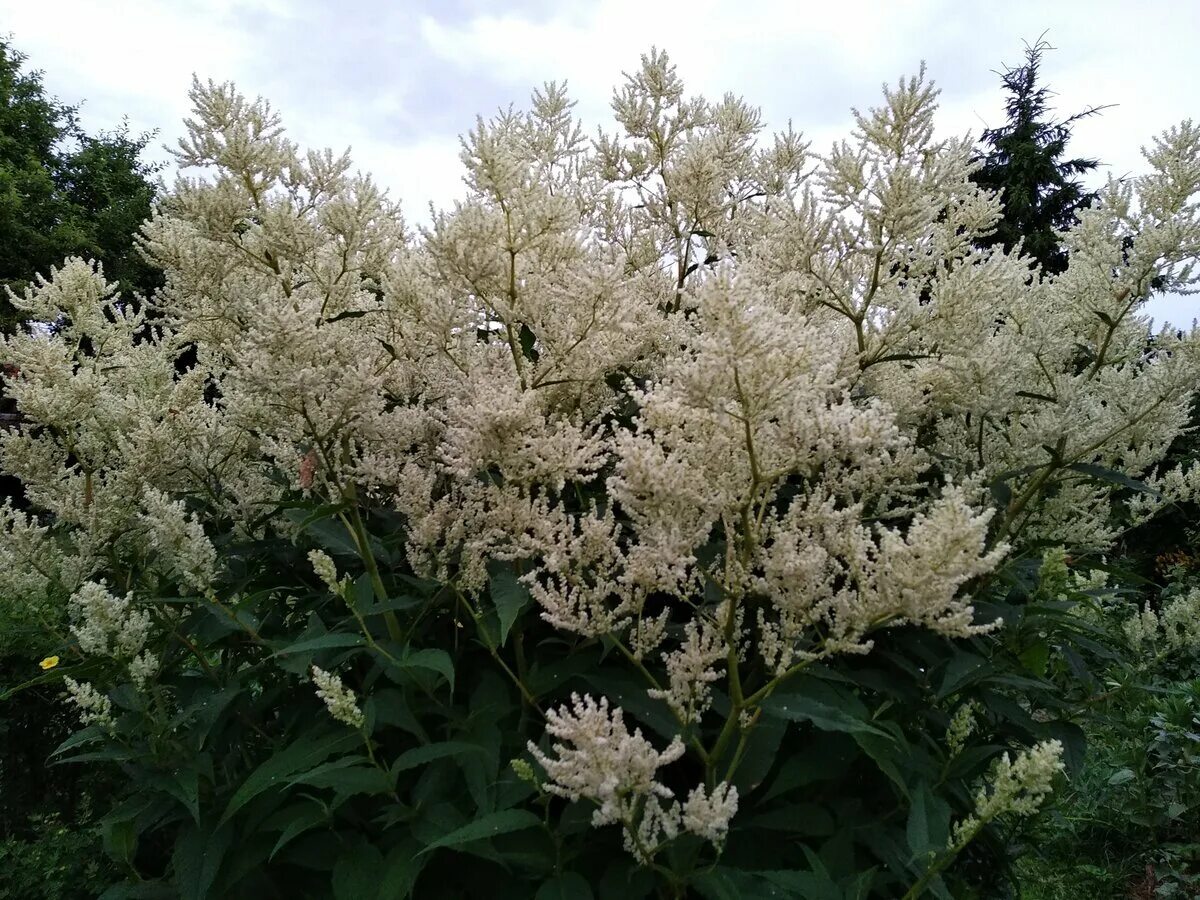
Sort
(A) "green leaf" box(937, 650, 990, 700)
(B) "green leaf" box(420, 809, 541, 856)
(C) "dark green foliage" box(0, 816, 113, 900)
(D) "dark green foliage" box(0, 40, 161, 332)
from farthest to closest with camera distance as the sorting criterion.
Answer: (D) "dark green foliage" box(0, 40, 161, 332), (C) "dark green foliage" box(0, 816, 113, 900), (A) "green leaf" box(937, 650, 990, 700), (B) "green leaf" box(420, 809, 541, 856)

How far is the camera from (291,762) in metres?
2.13

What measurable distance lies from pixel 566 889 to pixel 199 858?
1.06 m

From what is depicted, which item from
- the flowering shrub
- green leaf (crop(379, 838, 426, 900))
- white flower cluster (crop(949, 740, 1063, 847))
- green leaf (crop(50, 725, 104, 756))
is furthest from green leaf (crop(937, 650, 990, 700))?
green leaf (crop(50, 725, 104, 756))

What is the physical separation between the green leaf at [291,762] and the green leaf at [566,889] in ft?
1.95

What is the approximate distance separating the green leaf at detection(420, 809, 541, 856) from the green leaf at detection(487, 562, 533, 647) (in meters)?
0.37

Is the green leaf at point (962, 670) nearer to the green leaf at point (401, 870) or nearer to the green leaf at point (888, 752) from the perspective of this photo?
the green leaf at point (888, 752)

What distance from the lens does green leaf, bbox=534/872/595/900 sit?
6.35 ft

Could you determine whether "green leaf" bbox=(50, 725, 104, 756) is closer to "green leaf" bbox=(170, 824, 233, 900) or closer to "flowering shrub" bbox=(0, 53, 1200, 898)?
"flowering shrub" bbox=(0, 53, 1200, 898)

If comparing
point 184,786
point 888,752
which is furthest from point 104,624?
point 888,752

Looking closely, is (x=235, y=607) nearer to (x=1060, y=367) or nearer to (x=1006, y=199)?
(x=1060, y=367)

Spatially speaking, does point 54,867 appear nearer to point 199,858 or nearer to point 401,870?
point 199,858

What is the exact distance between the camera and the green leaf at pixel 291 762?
207 cm

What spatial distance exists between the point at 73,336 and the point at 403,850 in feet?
8.64

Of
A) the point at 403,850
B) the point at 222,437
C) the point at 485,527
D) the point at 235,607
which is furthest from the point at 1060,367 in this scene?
the point at 222,437
